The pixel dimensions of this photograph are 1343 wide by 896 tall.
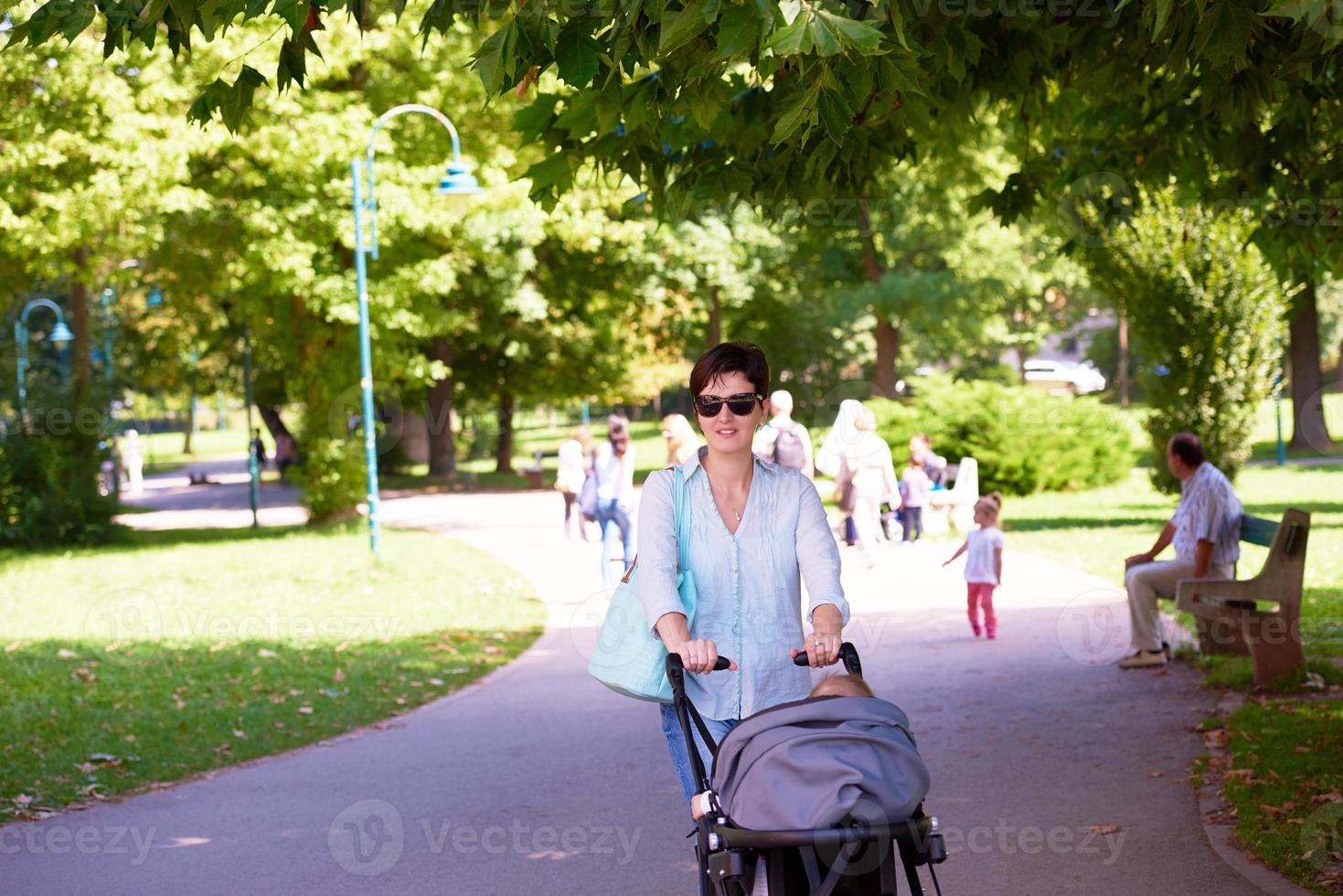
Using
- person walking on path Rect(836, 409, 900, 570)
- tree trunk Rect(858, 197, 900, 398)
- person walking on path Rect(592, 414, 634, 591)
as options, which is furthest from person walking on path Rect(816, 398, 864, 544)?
tree trunk Rect(858, 197, 900, 398)

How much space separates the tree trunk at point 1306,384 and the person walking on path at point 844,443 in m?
21.7

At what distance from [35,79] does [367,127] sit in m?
4.87

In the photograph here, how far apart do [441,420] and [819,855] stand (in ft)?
124

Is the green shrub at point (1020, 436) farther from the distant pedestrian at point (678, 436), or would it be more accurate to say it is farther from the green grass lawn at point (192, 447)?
the green grass lawn at point (192, 447)

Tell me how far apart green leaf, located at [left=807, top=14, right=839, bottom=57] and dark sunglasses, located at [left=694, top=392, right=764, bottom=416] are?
40.2 inches

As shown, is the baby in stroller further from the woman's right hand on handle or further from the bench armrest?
the bench armrest

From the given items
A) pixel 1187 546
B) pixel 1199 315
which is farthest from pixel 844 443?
pixel 1187 546

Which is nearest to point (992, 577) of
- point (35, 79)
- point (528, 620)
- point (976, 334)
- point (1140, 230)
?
point (528, 620)

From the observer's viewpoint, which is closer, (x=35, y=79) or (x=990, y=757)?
(x=990, y=757)

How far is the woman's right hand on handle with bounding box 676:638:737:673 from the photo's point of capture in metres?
4.21

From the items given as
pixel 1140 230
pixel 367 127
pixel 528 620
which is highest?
pixel 367 127

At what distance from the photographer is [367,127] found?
2447 centimetres

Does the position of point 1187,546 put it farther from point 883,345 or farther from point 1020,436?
point 883,345

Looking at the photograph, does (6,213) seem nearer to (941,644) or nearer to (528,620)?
(528,620)
